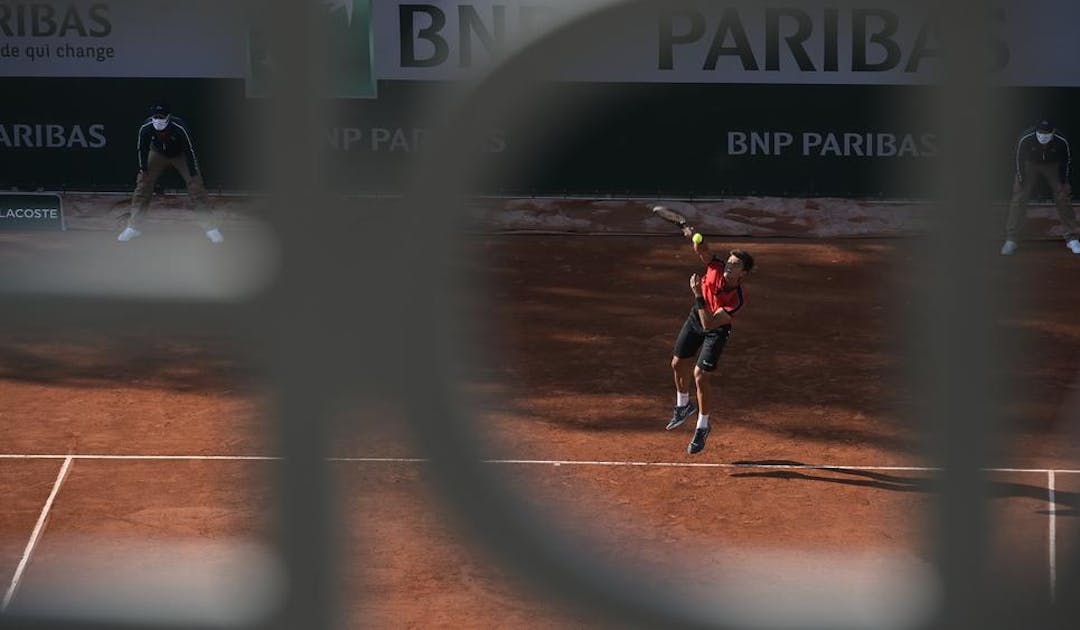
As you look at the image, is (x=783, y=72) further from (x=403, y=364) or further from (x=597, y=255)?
(x=403, y=364)

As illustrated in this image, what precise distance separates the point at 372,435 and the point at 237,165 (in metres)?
4.25

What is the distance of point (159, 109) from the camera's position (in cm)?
1006

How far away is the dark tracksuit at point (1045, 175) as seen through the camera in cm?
973

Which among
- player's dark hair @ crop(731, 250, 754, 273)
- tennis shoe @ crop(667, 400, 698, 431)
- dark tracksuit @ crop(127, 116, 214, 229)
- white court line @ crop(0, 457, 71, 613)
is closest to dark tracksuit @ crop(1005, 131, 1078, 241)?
tennis shoe @ crop(667, 400, 698, 431)

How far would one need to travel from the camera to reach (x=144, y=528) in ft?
18.5

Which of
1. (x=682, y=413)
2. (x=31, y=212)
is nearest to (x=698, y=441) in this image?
(x=682, y=413)

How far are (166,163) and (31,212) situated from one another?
4.13 ft

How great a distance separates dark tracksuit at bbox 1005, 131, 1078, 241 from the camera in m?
9.73

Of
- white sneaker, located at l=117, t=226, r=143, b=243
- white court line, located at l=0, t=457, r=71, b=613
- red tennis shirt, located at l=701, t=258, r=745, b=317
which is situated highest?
Answer: white sneaker, located at l=117, t=226, r=143, b=243

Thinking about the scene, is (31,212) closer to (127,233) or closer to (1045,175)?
(127,233)

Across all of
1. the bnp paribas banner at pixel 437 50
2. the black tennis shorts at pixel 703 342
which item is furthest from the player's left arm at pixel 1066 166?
the black tennis shorts at pixel 703 342

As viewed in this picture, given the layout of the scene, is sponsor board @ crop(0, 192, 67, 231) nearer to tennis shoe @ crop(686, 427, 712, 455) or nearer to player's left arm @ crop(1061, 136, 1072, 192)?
Result: tennis shoe @ crop(686, 427, 712, 455)

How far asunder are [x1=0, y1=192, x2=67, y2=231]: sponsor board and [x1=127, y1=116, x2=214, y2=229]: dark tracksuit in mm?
574

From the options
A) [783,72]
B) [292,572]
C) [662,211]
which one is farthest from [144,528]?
[783,72]
